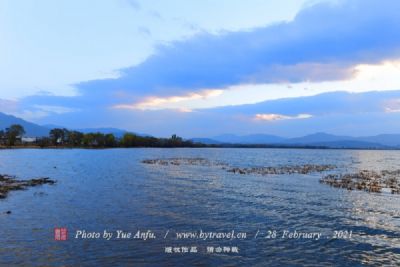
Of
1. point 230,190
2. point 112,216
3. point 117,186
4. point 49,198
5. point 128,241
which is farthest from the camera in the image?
point 117,186

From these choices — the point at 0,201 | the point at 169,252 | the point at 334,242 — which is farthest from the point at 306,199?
the point at 0,201

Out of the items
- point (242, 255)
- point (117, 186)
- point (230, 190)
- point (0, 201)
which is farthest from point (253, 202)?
point (0, 201)

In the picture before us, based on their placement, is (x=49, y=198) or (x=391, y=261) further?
(x=49, y=198)

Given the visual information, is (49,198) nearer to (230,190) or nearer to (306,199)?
(230,190)

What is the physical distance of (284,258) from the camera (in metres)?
19.8

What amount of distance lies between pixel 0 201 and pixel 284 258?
98.5 feet

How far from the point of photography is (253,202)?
37.0 meters

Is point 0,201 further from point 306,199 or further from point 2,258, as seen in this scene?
point 306,199

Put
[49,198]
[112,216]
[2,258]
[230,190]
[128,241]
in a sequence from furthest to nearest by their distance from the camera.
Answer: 1. [230,190]
2. [49,198]
3. [112,216]
4. [128,241]
5. [2,258]

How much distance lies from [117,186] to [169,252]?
31042 millimetres

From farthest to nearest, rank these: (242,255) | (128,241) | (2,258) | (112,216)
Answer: (112,216), (128,241), (242,255), (2,258)

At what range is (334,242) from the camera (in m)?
23.0

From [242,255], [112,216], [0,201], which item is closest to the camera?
[242,255]

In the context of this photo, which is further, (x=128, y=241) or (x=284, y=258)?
(x=128, y=241)
